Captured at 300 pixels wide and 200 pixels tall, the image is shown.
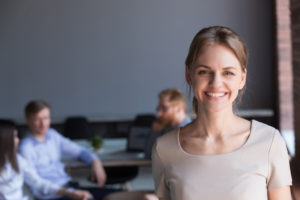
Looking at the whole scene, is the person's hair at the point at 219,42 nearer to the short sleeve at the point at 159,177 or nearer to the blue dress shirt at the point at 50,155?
the short sleeve at the point at 159,177

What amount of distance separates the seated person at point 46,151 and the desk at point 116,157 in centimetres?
11

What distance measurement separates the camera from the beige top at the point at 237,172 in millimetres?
1092

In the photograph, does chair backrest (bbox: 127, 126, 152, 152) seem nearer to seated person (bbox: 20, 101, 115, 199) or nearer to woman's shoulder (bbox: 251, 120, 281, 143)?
seated person (bbox: 20, 101, 115, 199)

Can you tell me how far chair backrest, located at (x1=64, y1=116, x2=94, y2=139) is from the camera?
7273 mm

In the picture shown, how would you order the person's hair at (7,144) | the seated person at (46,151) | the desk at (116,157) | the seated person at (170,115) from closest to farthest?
the person's hair at (7,144) → the seated person at (46,151) → the seated person at (170,115) → the desk at (116,157)

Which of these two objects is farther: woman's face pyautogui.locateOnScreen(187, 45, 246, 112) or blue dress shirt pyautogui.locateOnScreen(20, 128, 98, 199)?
blue dress shirt pyautogui.locateOnScreen(20, 128, 98, 199)

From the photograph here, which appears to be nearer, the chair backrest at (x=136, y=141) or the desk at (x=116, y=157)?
the desk at (x=116, y=157)

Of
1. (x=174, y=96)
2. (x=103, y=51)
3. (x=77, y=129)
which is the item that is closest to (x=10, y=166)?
(x=174, y=96)

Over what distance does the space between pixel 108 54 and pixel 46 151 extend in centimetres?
385

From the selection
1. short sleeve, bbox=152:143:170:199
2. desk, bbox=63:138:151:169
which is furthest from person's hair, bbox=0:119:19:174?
short sleeve, bbox=152:143:170:199

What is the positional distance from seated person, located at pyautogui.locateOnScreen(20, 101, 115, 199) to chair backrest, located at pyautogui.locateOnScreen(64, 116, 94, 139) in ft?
9.14

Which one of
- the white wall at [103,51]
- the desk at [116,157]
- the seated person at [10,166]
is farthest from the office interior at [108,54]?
the seated person at [10,166]

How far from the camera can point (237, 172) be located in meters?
1.09

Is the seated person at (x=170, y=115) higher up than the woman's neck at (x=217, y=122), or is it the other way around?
the woman's neck at (x=217, y=122)
